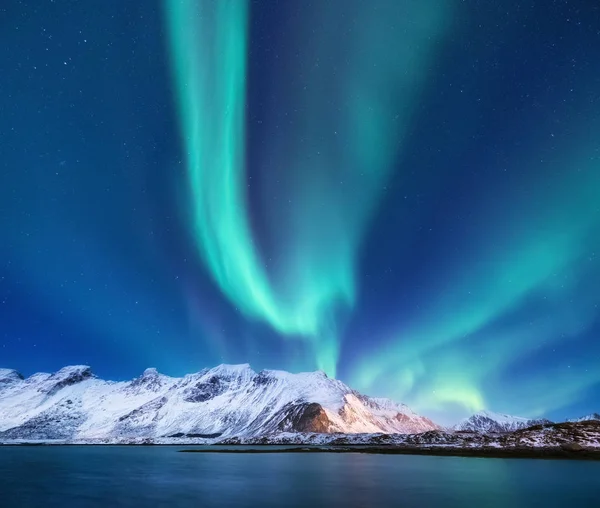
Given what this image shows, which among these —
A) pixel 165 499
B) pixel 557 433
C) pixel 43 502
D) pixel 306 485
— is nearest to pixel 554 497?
pixel 306 485

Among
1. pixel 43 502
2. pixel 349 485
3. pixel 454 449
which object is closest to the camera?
pixel 43 502

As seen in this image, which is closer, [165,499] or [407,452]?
[165,499]

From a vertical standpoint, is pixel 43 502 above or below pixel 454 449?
below

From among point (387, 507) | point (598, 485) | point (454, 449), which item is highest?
point (454, 449)

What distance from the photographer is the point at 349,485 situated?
179 feet

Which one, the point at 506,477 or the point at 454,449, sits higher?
the point at 454,449

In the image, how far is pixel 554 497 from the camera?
45344 mm

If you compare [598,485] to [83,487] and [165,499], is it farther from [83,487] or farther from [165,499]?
[83,487]

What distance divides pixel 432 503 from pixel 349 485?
17.2m

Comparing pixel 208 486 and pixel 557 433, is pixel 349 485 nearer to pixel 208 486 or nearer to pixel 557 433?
pixel 208 486

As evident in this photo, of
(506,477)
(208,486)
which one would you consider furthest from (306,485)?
(506,477)

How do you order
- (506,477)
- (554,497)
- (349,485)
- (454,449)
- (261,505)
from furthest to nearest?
1. (454,449)
2. (506,477)
3. (349,485)
4. (554,497)
5. (261,505)

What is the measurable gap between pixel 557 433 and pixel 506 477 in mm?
94031

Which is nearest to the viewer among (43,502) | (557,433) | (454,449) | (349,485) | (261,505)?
(261,505)
